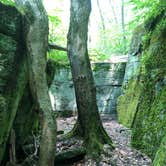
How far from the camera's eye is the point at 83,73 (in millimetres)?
6234

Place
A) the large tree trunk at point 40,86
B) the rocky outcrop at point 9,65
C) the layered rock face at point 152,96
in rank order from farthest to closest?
the layered rock face at point 152,96 → the large tree trunk at point 40,86 → the rocky outcrop at point 9,65

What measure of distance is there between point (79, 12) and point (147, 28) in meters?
2.74

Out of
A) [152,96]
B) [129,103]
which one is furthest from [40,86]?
[129,103]

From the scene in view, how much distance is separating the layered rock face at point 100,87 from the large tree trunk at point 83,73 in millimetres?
5142

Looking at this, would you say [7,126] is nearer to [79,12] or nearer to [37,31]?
[37,31]

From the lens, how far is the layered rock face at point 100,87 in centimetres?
1141

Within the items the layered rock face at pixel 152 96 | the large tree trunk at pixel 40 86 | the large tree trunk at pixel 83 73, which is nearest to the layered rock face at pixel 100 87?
the layered rock face at pixel 152 96

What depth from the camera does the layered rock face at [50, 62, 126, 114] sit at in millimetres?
11414

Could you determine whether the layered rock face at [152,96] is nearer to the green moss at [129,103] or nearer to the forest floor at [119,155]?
the green moss at [129,103]

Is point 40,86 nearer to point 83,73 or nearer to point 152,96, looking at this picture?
point 83,73

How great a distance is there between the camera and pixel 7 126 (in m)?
4.39

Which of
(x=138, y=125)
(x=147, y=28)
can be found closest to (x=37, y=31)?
(x=138, y=125)

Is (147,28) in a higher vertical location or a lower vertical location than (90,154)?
higher

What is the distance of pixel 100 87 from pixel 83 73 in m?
5.46
